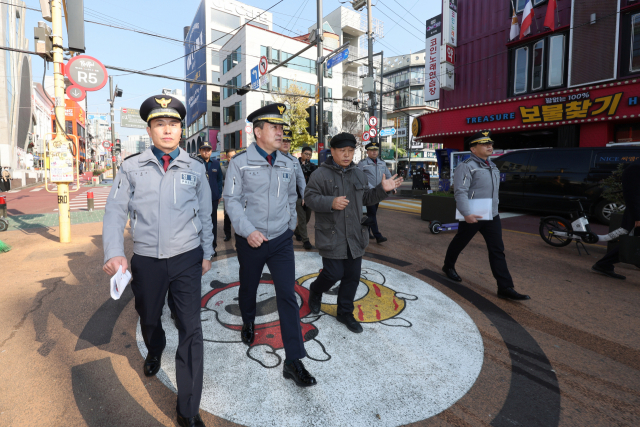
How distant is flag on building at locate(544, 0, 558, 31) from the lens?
13758 mm

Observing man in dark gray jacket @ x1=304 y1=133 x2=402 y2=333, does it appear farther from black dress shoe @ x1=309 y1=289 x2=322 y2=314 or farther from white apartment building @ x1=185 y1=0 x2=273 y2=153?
white apartment building @ x1=185 y1=0 x2=273 y2=153

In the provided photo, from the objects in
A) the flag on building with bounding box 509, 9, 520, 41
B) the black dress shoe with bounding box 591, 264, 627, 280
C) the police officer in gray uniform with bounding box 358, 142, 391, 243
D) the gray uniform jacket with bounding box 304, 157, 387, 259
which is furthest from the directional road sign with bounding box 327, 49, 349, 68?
the gray uniform jacket with bounding box 304, 157, 387, 259

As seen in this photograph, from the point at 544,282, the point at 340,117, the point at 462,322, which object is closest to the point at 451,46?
the point at 544,282

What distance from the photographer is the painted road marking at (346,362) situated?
2.32 meters

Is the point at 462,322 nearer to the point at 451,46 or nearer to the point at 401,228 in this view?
the point at 401,228

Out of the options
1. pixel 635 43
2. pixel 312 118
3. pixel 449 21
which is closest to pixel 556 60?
pixel 635 43

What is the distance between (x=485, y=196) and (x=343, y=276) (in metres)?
2.20

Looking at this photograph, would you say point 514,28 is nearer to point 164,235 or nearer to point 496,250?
point 496,250

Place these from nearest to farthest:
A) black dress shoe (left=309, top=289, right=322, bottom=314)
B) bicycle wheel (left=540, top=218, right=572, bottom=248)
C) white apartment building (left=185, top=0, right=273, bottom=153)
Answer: black dress shoe (left=309, top=289, right=322, bottom=314) < bicycle wheel (left=540, top=218, right=572, bottom=248) < white apartment building (left=185, top=0, right=273, bottom=153)

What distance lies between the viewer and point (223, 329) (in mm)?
3389

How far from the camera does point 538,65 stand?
14.7 m

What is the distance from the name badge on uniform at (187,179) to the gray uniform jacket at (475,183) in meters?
3.34

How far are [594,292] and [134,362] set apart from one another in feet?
17.5

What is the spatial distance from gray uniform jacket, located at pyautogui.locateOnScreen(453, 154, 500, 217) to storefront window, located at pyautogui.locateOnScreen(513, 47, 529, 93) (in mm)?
13636
